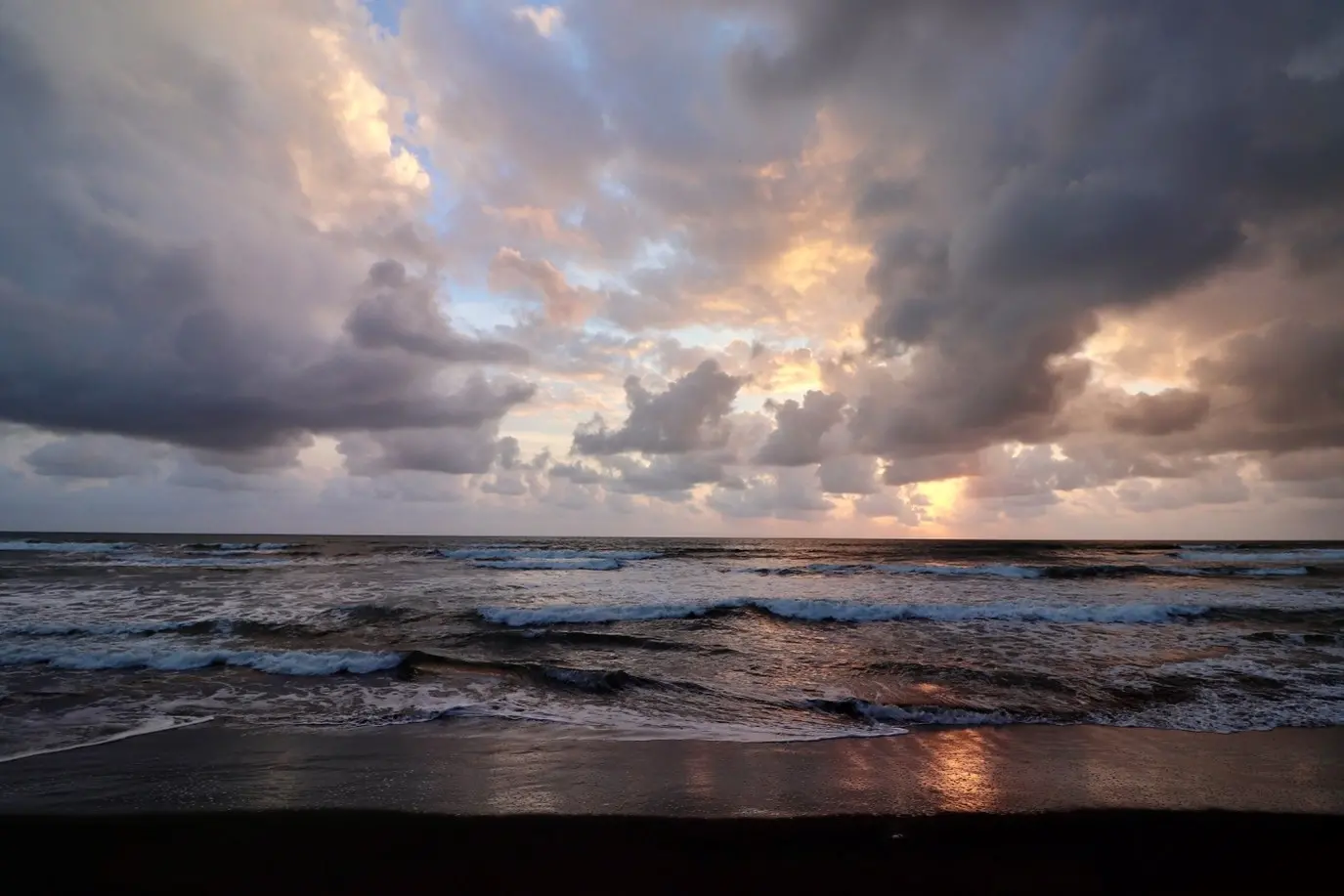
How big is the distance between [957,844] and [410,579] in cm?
2624

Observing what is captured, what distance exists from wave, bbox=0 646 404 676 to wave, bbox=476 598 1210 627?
18.1 feet

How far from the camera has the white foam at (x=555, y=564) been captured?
3697cm

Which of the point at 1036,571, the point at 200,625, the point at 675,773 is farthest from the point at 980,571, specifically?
the point at 200,625

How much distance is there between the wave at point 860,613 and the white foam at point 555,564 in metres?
16.8

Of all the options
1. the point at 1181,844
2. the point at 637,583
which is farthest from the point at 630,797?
the point at 637,583

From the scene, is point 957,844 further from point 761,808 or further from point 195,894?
point 195,894

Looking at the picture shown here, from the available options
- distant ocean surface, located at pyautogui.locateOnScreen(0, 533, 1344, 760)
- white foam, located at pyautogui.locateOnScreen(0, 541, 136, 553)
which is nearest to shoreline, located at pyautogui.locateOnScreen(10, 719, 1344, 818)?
distant ocean surface, located at pyautogui.locateOnScreen(0, 533, 1344, 760)

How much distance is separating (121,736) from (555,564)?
32.1 meters

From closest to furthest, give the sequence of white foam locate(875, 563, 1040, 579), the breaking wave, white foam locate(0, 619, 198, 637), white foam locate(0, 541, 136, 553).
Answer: white foam locate(0, 619, 198, 637)
white foam locate(875, 563, 1040, 579)
the breaking wave
white foam locate(0, 541, 136, 553)

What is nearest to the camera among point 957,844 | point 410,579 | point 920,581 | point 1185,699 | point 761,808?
point 957,844

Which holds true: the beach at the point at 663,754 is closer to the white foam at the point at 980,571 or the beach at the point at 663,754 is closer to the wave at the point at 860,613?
the wave at the point at 860,613

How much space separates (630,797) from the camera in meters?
5.55

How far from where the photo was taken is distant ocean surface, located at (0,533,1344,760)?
827 centimetres

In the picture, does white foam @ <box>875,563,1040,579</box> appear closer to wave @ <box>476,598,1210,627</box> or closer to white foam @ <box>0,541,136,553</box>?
wave @ <box>476,598,1210,627</box>
